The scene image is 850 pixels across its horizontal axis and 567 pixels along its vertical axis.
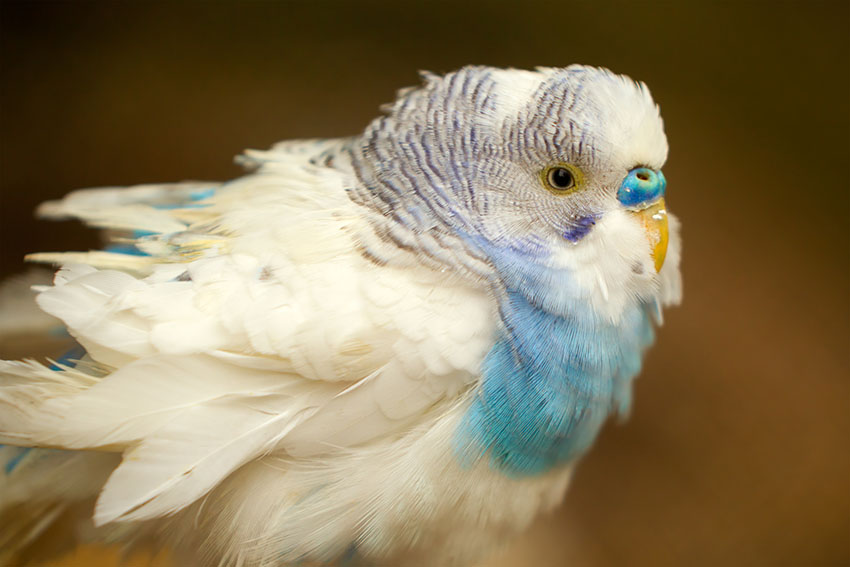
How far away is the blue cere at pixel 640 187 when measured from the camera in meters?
0.61

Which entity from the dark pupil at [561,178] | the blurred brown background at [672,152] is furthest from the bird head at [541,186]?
the blurred brown background at [672,152]

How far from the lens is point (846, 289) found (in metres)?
1.26

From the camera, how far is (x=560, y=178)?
602 mm

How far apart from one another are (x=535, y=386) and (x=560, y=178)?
21 cm

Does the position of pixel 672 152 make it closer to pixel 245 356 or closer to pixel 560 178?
pixel 560 178

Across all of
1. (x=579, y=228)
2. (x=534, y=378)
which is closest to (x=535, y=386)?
(x=534, y=378)

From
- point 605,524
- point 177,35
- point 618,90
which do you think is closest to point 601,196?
point 618,90

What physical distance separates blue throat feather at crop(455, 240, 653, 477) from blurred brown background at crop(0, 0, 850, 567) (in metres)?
0.55

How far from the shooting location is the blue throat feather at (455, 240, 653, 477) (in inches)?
24.3

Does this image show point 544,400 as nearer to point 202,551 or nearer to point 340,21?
point 202,551

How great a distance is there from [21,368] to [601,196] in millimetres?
591

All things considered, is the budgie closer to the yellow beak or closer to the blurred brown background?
the yellow beak

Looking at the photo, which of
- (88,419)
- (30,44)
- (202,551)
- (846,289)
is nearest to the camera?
(88,419)

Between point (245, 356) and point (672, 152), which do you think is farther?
point (672, 152)
